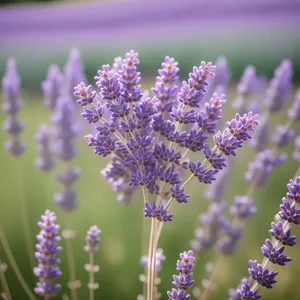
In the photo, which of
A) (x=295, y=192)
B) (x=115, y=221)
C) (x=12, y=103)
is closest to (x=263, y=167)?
(x=295, y=192)

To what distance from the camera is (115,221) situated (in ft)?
2.89

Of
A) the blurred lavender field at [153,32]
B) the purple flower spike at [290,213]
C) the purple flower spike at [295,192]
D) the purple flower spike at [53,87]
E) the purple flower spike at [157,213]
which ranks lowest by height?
the purple flower spike at [290,213]

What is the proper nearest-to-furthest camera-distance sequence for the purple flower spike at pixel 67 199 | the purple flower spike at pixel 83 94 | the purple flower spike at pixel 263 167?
the purple flower spike at pixel 83 94, the purple flower spike at pixel 263 167, the purple flower spike at pixel 67 199

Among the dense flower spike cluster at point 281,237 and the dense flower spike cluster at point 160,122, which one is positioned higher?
the dense flower spike cluster at point 160,122

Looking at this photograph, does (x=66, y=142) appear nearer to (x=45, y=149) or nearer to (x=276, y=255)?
(x=45, y=149)

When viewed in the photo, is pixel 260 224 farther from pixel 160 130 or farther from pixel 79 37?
pixel 79 37

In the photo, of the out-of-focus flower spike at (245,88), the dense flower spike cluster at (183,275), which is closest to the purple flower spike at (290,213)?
the dense flower spike cluster at (183,275)

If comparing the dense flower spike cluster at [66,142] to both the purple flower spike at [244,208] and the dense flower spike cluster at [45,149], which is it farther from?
the purple flower spike at [244,208]

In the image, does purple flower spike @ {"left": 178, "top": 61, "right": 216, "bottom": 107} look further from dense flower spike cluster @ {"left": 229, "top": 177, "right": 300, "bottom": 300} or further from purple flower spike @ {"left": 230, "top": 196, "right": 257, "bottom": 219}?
purple flower spike @ {"left": 230, "top": 196, "right": 257, "bottom": 219}

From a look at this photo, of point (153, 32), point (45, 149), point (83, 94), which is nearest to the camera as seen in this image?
point (83, 94)

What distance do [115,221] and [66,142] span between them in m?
0.23

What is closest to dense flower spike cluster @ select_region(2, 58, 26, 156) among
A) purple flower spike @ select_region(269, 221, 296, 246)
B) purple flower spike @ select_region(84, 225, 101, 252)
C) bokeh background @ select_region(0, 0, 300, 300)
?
bokeh background @ select_region(0, 0, 300, 300)

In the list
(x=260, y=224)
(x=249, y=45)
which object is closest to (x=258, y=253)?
(x=260, y=224)

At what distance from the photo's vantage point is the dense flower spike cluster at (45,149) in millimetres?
795
